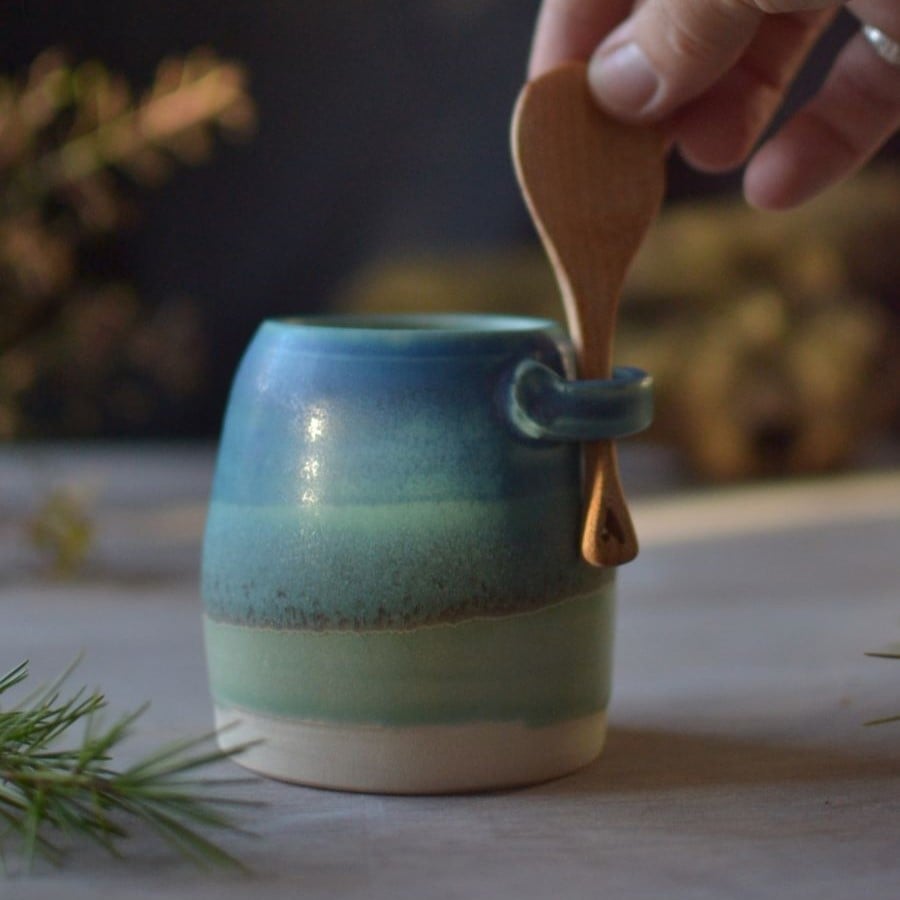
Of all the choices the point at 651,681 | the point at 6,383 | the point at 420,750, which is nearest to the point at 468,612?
the point at 420,750

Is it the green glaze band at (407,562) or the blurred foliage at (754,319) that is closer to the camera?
the green glaze band at (407,562)

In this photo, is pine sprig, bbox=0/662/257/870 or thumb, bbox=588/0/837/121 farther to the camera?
thumb, bbox=588/0/837/121

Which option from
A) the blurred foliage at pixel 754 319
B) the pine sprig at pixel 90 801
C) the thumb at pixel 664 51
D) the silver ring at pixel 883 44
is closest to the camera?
the pine sprig at pixel 90 801

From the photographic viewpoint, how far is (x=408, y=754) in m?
0.47

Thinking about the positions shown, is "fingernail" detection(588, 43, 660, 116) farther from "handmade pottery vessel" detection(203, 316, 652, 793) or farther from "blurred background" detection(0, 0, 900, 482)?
"blurred background" detection(0, 0, 900, 482)

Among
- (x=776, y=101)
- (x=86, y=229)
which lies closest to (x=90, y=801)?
(x=776, y=101)

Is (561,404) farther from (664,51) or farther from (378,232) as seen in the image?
(378,232)

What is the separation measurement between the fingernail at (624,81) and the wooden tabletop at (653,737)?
0.24 m

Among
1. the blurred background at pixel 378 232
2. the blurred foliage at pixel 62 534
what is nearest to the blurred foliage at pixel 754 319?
the blurred background at pixel 378 232

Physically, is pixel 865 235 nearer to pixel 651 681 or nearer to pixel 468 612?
pixel 651 681

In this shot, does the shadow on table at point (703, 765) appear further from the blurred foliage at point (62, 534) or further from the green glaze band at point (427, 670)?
the blurred foliage at point (62, 534)

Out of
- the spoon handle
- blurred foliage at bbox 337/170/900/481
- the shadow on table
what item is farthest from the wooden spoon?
blurred foliage at bbox 337/170/900/481

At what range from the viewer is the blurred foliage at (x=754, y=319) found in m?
1.21

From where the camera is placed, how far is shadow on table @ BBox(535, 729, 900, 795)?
0.50 meters
